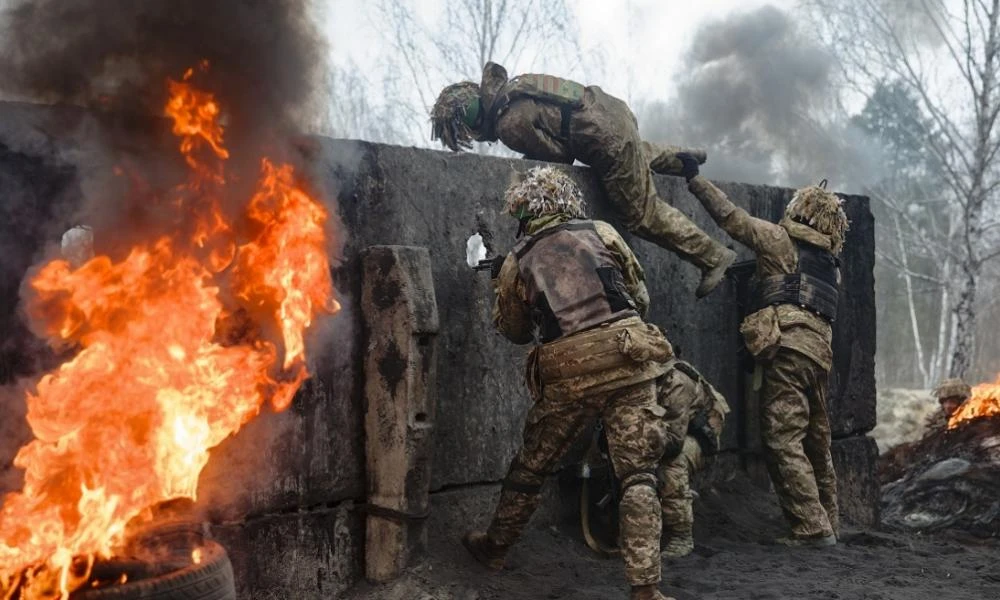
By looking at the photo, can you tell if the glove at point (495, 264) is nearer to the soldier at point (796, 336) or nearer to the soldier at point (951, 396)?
the soldier at point (796, 336)

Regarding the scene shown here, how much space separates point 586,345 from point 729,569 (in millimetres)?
2016

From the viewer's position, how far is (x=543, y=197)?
5363mm

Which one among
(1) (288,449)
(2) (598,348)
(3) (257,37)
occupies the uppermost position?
(3) (257,37)

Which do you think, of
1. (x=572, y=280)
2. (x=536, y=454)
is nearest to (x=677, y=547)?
(x=536, y=454)

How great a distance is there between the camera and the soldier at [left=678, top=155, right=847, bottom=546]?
6773 millimetres

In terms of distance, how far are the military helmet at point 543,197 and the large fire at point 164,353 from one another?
1.13 metres

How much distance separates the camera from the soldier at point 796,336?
267 inches

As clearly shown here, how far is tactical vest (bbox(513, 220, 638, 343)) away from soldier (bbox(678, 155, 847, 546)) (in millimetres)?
A: 2073

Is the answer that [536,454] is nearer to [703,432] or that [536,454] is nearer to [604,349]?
[604,349]

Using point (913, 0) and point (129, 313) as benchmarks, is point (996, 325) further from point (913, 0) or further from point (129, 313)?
point (129, 313)

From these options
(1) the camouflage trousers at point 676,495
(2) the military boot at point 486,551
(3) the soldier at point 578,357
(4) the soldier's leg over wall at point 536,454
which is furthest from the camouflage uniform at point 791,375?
(2) the military boot at point 486,551

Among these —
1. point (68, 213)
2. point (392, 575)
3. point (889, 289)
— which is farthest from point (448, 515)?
point (889, 289)

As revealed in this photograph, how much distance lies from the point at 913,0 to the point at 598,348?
16.5 metres

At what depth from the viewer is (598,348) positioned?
501 cm
